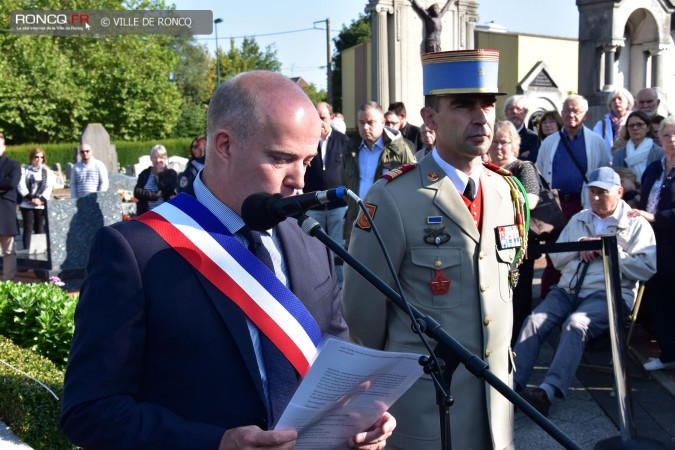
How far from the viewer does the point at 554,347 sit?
22.4 ft

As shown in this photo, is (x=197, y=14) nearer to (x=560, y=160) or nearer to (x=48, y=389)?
(x=560, y=160)

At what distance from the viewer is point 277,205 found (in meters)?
1.75

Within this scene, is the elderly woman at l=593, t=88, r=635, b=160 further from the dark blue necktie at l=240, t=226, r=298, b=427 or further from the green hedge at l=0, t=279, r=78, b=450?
the dark blue necktie at l=240, t=226, r=298, b=427

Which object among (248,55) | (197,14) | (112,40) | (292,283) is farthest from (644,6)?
(248,55)

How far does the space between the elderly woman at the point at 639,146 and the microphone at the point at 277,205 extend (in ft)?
21.0

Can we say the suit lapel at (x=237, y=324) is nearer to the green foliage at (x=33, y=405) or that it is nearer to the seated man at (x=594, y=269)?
the green foliage at (x=33, y=405)

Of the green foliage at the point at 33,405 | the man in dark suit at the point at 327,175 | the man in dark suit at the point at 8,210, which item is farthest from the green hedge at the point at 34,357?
the man in dark suit at the point at 8,210

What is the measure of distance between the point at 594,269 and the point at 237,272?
4.53 meters

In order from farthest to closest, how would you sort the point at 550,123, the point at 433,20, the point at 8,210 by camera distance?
the point at 433,20
the point at 8,210
the point at 550,123

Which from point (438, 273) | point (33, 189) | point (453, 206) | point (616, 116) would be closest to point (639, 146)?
point (616, 116)

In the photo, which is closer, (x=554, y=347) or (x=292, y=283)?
(x=292, y=283)

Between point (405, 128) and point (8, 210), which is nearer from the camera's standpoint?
point (405, 128)

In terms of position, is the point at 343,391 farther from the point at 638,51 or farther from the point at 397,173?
the point at 638,51

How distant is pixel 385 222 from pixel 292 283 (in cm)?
90
